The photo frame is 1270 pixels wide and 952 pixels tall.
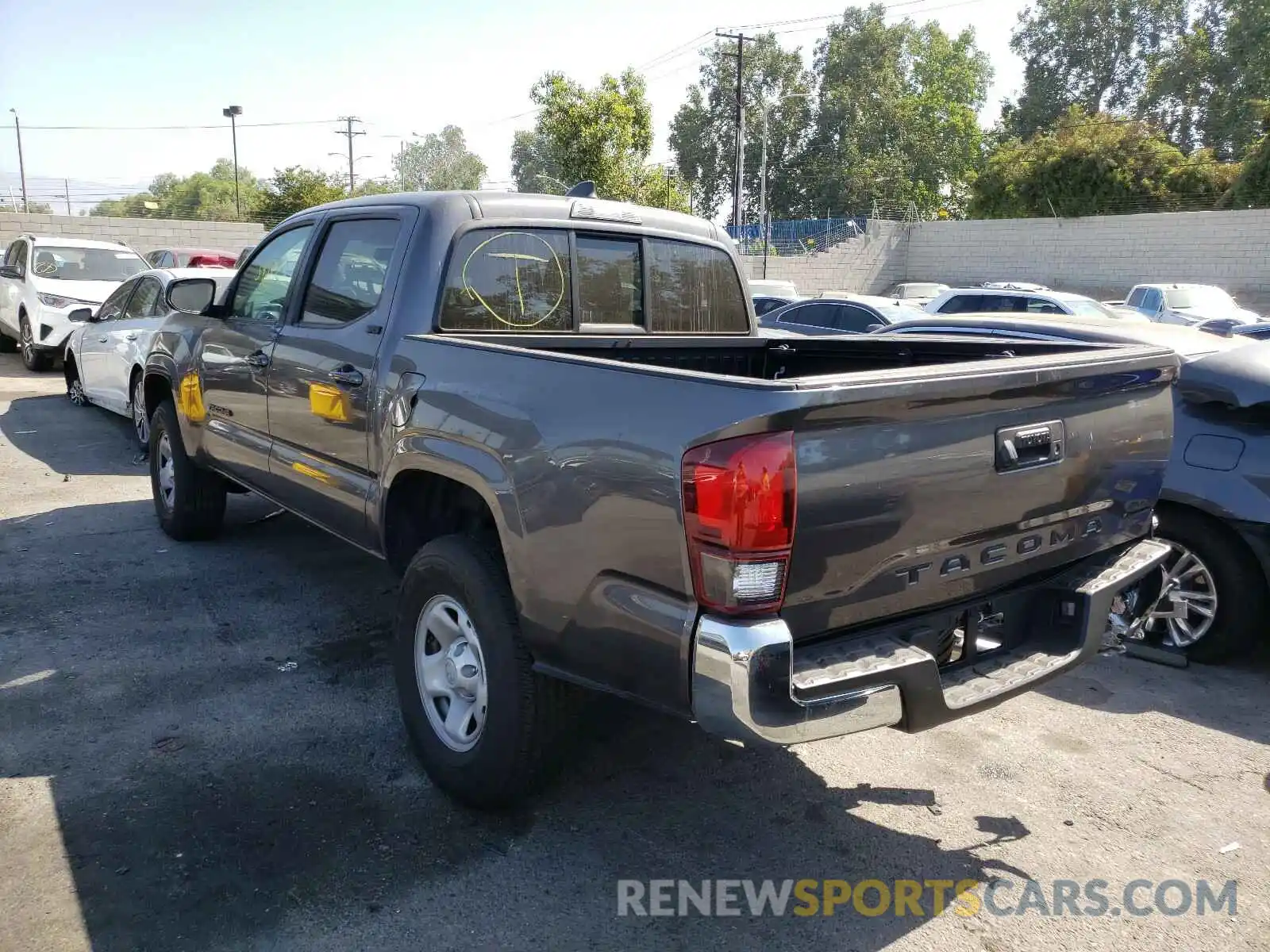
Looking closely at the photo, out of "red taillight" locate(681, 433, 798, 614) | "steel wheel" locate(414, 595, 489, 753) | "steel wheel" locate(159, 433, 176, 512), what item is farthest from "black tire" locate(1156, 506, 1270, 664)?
"steel wheel" locate(159, 433, 176, 512)

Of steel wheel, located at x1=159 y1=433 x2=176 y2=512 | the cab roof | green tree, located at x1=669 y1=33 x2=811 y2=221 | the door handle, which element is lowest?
steel wheel, located at x1=159 y1=433 x2=176 y2=512

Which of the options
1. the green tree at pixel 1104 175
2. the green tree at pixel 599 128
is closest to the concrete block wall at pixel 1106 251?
the green tree at pixel 1104 175

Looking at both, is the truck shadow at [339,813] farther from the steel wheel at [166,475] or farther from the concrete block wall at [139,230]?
the concrete block wall at [139,230]

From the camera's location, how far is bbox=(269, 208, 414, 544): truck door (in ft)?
12.6

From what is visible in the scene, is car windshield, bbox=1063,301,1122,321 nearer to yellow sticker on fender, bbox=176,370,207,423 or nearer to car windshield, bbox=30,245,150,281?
yellow sticker on fender, bbox=176,370,207,423

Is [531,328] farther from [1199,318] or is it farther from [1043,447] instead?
[1199,318]

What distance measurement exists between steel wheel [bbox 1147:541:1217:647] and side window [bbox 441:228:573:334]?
3133 mm

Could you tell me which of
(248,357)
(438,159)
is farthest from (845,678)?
(438,159)

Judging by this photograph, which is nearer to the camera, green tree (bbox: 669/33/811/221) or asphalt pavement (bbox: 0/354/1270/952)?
asphalt pavement (bbox: 0/354/1270/952)

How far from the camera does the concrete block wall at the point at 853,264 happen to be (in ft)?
130

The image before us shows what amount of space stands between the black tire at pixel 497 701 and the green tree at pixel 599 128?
954 inches

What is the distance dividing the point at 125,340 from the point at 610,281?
6.42 meters

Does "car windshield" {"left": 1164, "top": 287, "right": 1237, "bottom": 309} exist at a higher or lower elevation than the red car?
lower

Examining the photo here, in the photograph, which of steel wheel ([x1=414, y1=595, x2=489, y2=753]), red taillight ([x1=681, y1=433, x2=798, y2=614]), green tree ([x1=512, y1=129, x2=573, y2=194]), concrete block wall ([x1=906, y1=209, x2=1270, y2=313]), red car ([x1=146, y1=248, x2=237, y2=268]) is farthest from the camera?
green tree ([x1=512, y1=129, x2=573, y2=194])
